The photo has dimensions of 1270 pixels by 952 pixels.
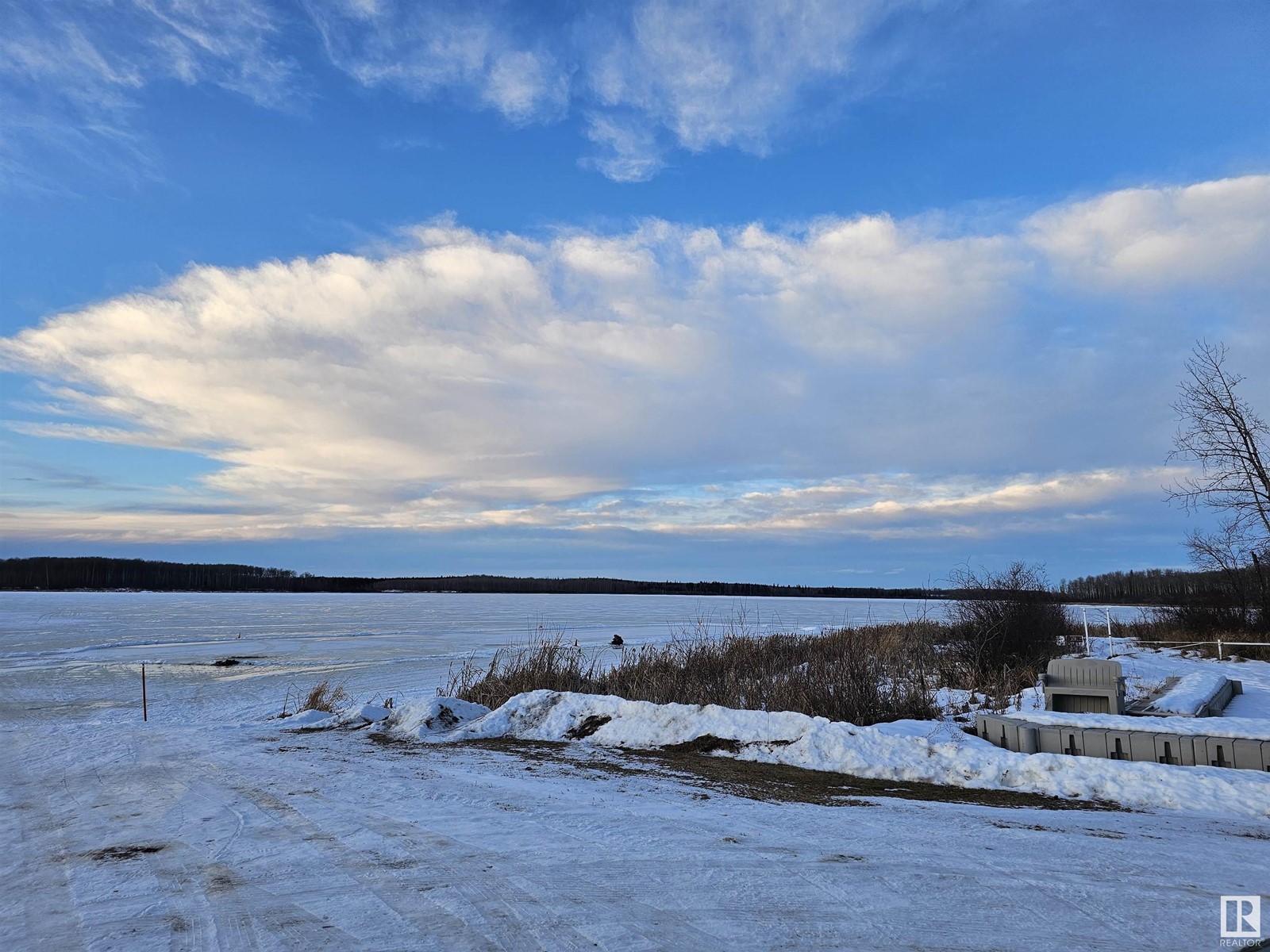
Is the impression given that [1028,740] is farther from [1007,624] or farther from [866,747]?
[1007,624]

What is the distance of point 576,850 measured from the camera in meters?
6.05

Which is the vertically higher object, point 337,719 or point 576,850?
point 576,850

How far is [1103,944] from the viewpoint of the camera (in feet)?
14.0

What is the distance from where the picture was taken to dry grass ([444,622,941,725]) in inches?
518

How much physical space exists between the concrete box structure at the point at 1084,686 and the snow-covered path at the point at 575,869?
572 cm

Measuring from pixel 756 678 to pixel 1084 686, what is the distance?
5.84 metres

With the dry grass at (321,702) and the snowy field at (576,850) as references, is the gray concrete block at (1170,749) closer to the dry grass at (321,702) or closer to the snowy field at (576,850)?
the snowy field at (576,850)

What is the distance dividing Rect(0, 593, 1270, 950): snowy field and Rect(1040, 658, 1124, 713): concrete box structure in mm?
3367

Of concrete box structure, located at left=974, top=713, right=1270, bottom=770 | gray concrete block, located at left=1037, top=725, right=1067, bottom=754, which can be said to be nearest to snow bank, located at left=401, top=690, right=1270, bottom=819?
concrete box structure, located at left=974, top=713, right=1270, bottom=770

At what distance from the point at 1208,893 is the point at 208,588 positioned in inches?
7950

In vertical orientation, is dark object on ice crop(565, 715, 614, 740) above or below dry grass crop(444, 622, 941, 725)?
below

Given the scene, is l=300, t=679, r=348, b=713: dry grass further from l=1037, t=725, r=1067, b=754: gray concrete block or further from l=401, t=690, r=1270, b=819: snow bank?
l=1037, t=725, r=1067, b=754: gray concrete block

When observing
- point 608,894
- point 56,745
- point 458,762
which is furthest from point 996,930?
point 56,745

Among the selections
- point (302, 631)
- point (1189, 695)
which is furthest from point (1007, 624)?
point (302, 631)
